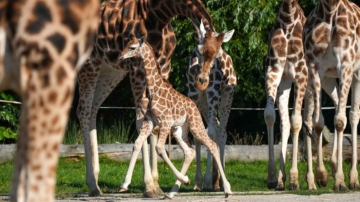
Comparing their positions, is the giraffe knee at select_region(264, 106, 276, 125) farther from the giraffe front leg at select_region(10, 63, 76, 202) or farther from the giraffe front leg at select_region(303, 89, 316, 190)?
the giraffe front leg at select_region(10, 63, 76, 202)

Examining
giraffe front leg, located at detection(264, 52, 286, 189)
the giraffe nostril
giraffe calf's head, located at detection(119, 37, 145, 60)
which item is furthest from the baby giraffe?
giraffe front leg, located at detection(264, 52, 286, 189)

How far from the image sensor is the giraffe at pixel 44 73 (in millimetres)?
2857

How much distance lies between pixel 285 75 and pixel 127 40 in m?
2.37

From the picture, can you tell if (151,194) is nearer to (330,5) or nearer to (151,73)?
(151,73)

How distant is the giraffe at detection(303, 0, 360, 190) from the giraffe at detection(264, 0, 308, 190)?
0.27 metres

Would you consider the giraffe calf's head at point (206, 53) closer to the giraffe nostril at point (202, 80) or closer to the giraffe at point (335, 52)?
the giraffe nostril at point (202, 80)

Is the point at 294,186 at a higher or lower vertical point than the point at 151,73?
lower

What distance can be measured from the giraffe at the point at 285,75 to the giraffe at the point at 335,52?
27 centimetres

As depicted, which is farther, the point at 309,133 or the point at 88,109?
the point at 309,133

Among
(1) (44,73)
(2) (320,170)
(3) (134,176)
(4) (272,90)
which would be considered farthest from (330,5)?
(1) (44,73)

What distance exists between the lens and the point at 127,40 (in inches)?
411

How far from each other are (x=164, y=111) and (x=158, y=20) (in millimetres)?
1398

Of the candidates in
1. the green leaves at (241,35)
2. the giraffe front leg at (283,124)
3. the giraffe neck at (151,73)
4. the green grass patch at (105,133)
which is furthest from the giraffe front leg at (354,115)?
the green grass patch at (105,133)

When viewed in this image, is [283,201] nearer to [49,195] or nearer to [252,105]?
[49,195]
